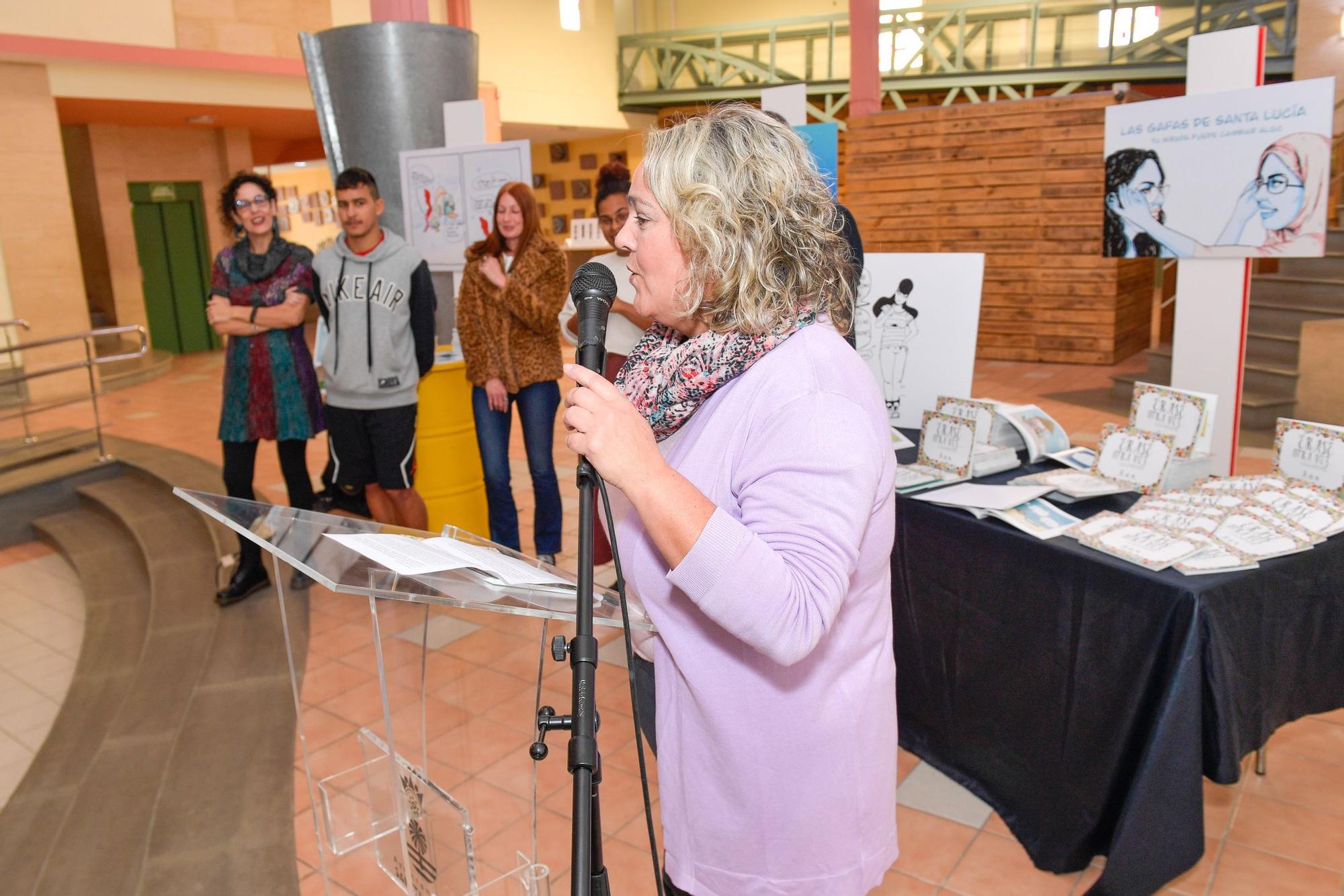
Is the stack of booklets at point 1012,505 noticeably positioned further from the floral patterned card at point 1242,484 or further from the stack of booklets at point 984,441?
the floral patterned card at point 1242,484

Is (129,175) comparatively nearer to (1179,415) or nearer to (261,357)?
(261,357)

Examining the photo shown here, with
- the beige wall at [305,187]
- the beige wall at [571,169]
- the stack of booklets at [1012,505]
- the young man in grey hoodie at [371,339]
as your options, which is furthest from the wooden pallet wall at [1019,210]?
the beige wall at [305,187]

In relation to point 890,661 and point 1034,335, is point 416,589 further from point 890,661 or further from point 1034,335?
point 1034,335

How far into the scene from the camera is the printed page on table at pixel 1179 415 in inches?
95.1

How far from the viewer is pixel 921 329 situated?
3.33 metres

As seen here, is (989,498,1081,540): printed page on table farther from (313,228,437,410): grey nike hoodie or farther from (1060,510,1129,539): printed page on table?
(313,228,437,410): grey nike hoodie

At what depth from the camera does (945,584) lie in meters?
2.57

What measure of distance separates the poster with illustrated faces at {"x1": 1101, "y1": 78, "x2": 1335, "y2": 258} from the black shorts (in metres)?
2.93

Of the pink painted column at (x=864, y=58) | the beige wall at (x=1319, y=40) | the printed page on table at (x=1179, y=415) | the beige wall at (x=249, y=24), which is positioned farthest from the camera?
the beige wall at (x=249, y=24)

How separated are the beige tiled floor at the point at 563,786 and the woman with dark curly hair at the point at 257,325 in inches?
29.4

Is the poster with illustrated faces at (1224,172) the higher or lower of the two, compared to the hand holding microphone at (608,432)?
higher

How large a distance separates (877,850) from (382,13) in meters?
5.79

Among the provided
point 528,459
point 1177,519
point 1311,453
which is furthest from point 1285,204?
point 528,459

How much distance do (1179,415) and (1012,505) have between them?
49cm
